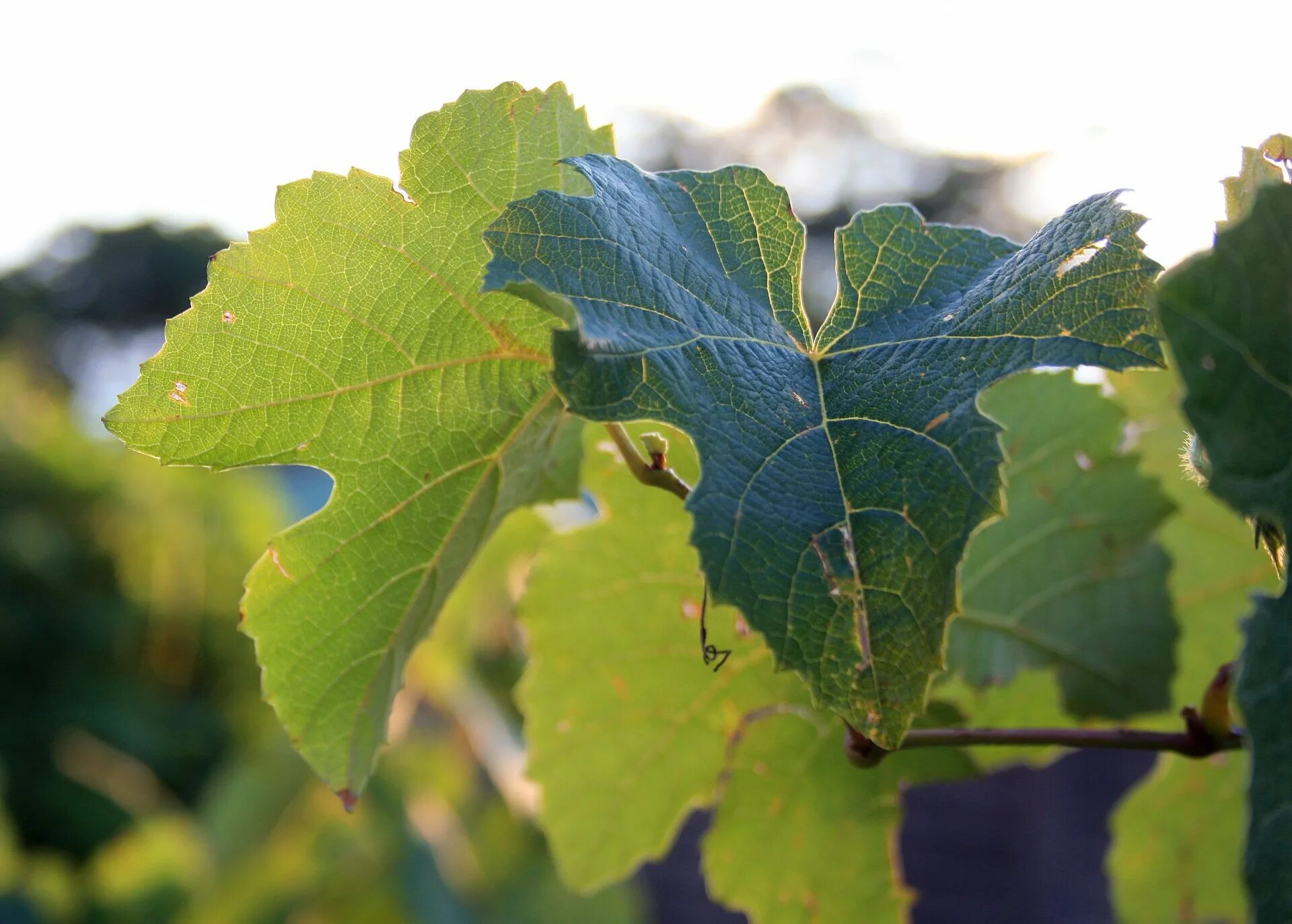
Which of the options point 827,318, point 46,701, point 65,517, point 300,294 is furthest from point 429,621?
point 65,517

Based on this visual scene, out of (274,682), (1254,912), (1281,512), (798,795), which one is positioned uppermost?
(1281,512)

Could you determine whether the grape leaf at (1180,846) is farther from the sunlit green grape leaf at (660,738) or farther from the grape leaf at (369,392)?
the grape leaf at (369,392)

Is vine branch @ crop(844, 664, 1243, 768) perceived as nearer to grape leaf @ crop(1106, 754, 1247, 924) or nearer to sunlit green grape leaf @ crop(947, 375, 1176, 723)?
sunlit green grape leaf @ crop(947, 375, 1176, 723)

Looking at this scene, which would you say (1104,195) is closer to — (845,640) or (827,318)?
(827,318)

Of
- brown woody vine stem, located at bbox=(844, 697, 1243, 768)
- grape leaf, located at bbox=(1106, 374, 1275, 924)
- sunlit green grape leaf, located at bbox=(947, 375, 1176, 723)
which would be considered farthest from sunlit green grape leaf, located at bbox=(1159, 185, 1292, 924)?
grape leaf, located at bbox=(1106, 374, 1275, 924)

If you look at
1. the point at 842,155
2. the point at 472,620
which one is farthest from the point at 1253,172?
the point at 842,155
